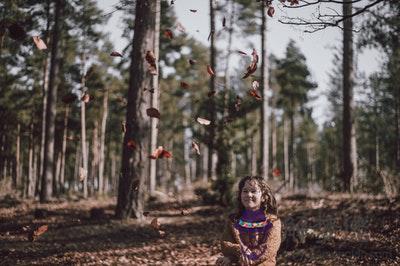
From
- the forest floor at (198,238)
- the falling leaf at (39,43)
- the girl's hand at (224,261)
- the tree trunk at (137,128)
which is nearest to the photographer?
the girl's hand at (224,261)

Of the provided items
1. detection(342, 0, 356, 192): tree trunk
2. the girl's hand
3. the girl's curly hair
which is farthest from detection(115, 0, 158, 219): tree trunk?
detection(342, 0, 356, 192): tree trunk

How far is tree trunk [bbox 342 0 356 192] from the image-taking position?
12.3 meters

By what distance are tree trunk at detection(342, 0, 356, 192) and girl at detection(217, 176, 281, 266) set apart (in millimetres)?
10146

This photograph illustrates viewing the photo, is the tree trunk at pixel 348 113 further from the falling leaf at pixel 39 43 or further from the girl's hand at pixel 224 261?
the falling leaf at pixel 39 43

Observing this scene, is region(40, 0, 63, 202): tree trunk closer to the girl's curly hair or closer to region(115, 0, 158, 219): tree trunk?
region(115, 0, 158, 219): tree trunk

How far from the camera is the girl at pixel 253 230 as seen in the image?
2.86 m

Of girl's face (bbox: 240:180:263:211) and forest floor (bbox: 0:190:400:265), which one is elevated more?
girl's face (bbox: 240:180:263:211)

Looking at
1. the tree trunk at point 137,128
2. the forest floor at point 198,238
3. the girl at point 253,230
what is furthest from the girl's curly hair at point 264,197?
the tree trunk at point 137,128

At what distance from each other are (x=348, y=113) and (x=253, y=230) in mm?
11165

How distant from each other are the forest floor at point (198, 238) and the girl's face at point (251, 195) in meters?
3.08

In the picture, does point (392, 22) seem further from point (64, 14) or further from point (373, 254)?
point (64, 14)

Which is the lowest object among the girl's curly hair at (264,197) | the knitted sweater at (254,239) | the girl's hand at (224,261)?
the girl's hand at (224,261)

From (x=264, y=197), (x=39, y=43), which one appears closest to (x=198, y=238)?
(x=264, y=197)

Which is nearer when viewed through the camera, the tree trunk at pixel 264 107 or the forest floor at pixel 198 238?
the forest floor at pixel 198 238
